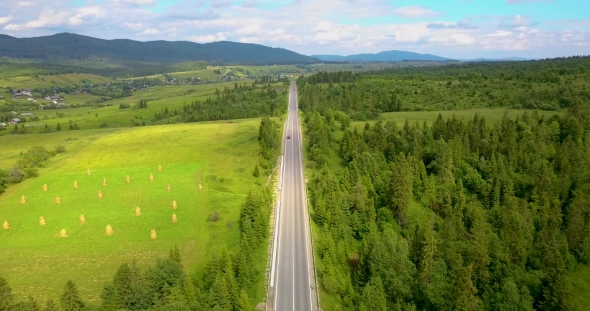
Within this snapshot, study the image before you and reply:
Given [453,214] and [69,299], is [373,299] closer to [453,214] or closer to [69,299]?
[453,214]

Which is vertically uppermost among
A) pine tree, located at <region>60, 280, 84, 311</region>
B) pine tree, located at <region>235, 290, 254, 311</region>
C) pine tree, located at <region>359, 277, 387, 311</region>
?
pine tree, located at <region>60, 280, 84, 311</region>

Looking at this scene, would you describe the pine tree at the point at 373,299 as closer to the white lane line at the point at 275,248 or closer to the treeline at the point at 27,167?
the white lane line at the point at 275,248

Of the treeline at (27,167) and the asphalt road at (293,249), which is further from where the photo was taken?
the treeline at (27,167)

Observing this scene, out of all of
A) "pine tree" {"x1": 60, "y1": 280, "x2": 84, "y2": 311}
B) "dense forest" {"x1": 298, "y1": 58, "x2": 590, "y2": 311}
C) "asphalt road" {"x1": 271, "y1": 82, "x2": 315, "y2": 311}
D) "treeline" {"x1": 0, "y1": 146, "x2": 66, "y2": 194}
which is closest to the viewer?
"pine tree" {"x1": 60, "y1": 280, "x2": 84, "y2": 311}

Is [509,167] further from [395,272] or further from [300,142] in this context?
[300,142]

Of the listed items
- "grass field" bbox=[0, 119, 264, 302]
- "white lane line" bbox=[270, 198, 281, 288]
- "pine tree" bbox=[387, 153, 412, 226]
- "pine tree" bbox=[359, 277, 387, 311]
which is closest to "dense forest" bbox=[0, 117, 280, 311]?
"white lane line" bbox=[270, 198, 281, 288]

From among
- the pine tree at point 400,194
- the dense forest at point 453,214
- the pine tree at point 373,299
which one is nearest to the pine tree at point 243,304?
the dense forest at point 453,214

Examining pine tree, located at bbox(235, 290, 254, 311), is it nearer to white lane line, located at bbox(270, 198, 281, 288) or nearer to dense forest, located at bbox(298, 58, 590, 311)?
white lane line, located at bbox(270, 198, 281, 288)
